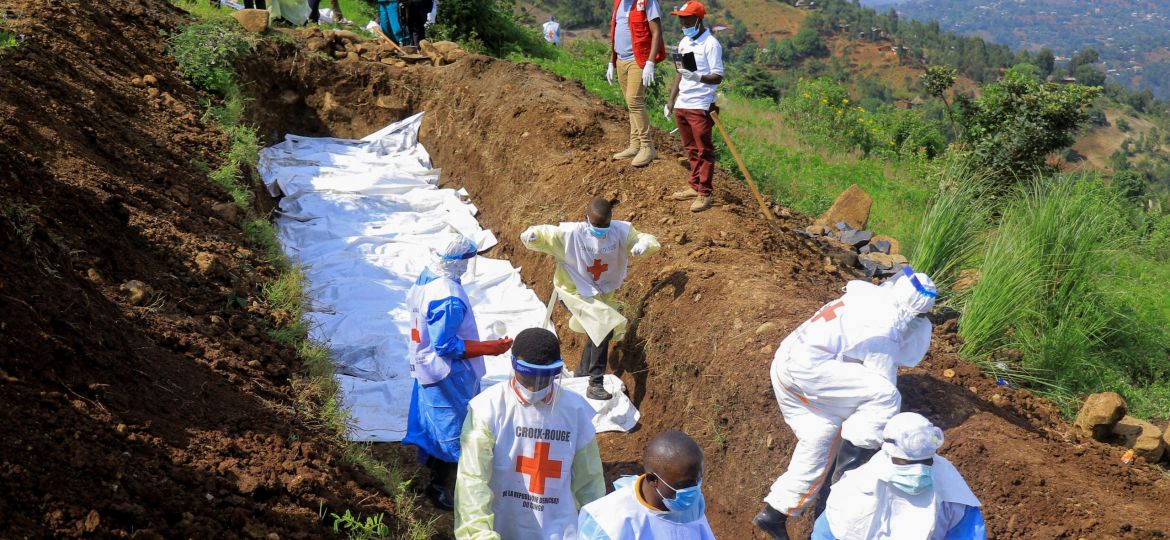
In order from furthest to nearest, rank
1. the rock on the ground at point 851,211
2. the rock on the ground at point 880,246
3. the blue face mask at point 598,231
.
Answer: the rock on the ground at point 851,211, the rock on the ground at point 880,246, the blue face mask at point 598,231

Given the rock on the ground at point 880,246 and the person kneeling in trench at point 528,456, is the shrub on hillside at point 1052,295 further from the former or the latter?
the person kneeling in trench at point 528,456

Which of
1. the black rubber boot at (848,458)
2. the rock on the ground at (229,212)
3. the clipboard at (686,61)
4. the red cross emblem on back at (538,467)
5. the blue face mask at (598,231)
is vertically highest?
the clipboard at (686,61)

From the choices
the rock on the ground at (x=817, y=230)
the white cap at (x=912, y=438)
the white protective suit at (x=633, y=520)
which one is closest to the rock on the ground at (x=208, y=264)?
the white protective suit at (x=633, y=520)

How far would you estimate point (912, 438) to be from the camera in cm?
327

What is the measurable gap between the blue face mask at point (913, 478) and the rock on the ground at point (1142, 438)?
345 cm

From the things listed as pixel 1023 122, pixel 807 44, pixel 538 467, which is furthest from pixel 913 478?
pixel 807 44

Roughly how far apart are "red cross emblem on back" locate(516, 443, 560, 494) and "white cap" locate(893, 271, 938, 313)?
1867mm

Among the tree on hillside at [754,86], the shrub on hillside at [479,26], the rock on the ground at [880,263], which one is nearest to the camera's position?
the rock on the ground at [880,263]

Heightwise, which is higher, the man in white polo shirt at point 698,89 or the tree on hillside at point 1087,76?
the man in white polo shirt at point 698,89

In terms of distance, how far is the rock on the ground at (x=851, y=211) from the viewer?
9828 millimetres

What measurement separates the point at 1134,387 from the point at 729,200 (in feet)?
13.3

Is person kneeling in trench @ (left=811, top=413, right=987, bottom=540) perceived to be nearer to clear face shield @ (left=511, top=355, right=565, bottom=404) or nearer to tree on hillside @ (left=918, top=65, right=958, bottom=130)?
clear face shield @ (left=511, top=355, right=565, bottom=404)

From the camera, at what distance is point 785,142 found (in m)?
15.5

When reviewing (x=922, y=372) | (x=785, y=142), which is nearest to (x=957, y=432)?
(x=922, y=372)
